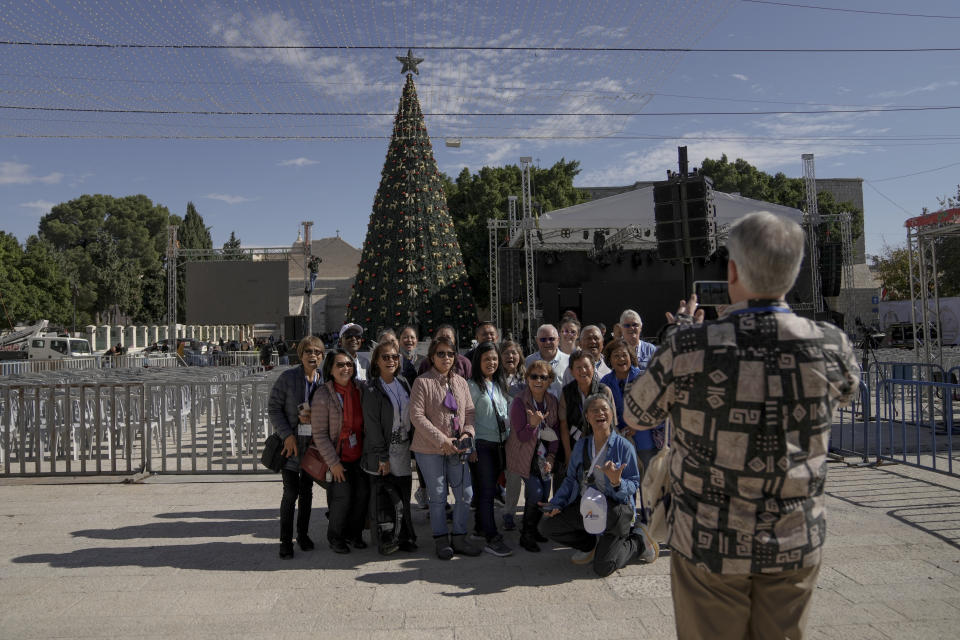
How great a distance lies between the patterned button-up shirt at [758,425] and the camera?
75.0 inches

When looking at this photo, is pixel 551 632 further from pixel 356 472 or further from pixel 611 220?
pixel 611 220

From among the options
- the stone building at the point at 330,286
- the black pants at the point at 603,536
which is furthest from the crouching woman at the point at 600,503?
the stone building at the point at 330,286

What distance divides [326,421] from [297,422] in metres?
Result: 0.29

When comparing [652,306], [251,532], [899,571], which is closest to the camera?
[899,571]

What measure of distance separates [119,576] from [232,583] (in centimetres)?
81

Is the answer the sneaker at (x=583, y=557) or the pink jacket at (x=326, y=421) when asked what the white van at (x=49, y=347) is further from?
the sneaker at (x=583, y=557)

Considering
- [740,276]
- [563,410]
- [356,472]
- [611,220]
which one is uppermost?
[611,220]

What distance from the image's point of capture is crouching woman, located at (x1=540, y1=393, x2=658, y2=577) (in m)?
4.30

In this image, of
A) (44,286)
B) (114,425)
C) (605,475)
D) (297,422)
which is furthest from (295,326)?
(44,286)

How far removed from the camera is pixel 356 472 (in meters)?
5.09

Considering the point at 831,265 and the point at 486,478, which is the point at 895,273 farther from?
the point at 486,478

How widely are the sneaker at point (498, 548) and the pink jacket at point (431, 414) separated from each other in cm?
78

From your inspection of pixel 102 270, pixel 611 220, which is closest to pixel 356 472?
pixel 611 220

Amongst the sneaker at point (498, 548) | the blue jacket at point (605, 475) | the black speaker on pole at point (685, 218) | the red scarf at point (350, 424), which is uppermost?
the black speaker on pole at point (685, 218)
